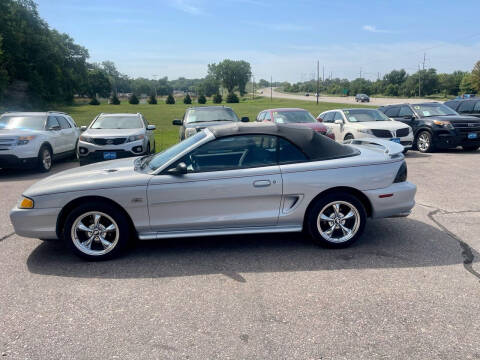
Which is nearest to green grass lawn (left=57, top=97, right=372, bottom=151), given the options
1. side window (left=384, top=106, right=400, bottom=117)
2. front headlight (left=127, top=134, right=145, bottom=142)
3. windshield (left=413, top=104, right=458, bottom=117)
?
front headlight (left=127, top=134, right=145, bottom=142)

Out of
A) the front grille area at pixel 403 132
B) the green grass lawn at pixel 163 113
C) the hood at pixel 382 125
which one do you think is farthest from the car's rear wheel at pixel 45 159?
the front grille area at pixel 403 132

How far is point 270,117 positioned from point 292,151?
8.93 metres

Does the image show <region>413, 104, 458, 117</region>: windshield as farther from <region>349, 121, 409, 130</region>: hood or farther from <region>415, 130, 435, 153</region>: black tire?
<region>349, 121, 409, 130</region>: hood

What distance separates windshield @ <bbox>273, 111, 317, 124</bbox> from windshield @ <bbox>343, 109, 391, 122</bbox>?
1.30 metres

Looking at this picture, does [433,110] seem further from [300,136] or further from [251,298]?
[251,298]

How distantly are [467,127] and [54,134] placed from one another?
42.3ft

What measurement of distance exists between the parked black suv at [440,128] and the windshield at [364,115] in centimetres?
141

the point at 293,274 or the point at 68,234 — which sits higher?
the point at 68,234

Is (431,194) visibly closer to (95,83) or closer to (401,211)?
(401,211)

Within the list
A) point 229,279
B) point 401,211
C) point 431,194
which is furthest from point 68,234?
point 431,194

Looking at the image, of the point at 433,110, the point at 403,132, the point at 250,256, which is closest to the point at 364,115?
the point at 403,132

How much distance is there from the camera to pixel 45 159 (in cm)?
1053

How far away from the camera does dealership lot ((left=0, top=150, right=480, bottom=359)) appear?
9.03 ft

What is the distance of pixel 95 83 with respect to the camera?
122 meters
